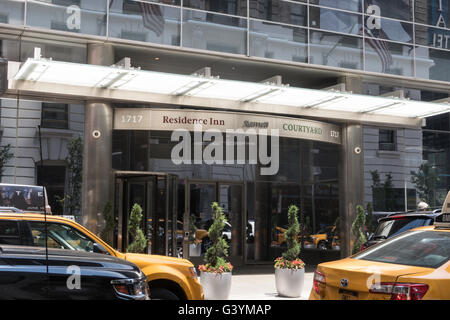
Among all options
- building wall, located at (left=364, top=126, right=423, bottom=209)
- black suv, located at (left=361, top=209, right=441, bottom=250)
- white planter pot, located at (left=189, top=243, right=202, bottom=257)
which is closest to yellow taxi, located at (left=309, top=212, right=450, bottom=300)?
black suv, located at (left=361, top=209, right=441, bottom=250)

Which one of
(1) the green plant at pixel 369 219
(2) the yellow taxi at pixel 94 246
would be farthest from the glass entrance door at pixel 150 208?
(2) the yellow taxi at pixel 94 246

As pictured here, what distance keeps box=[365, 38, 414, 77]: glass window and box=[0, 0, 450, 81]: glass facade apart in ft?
0.10

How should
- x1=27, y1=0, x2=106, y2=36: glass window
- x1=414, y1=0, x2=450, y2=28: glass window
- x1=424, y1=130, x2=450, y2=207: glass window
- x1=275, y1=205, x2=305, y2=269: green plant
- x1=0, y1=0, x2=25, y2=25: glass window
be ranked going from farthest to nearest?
1. x1=424, y1=130, x2=450, y2=207: glass window
2. x1=414, y1=0, x2=450, y2=28: glass window
3. x1=27, y1=0, x2=106, y2=36: glass window
4. x1=0, y1=0, x2=25, y2=25: glass window
5. x1=275, y1=205, x2=305, y2=269: green plant

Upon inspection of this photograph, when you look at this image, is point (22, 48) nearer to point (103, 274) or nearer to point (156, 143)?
point (156, 143)

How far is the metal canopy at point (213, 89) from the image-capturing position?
14.5 meters

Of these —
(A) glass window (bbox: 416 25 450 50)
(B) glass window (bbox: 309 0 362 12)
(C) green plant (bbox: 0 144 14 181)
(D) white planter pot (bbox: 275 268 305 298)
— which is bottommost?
(D) white planter pot (bbox: 275 268 305 298)

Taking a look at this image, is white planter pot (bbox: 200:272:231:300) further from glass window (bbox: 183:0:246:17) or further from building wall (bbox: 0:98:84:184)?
glass window (bbox: 183:0:246:17)

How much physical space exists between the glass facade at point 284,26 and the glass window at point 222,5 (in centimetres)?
3

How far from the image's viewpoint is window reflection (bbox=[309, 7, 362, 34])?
18578mm

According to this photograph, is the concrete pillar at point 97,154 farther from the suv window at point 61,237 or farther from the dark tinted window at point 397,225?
the suv window at point 61,237

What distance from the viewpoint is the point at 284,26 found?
18156 mm

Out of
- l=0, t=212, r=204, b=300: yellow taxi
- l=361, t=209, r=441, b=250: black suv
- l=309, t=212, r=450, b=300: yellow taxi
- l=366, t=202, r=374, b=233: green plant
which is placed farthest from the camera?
l=366, t=202, r=374, b=233: green plant

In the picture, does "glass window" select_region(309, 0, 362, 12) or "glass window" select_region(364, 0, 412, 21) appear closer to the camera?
"glass window" select_region(309, 0, 362, 12)
